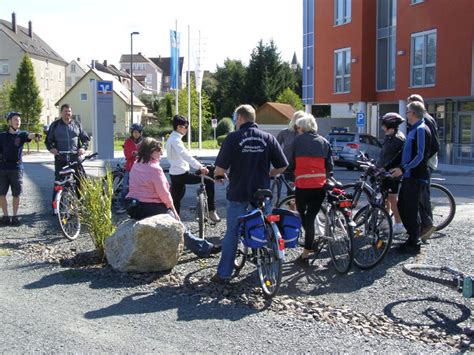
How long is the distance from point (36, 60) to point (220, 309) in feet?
279

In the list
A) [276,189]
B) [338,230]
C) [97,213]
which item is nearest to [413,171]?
[338,230]

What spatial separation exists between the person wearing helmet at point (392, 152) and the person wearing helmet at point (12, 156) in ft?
17.7

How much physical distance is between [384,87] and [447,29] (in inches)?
250

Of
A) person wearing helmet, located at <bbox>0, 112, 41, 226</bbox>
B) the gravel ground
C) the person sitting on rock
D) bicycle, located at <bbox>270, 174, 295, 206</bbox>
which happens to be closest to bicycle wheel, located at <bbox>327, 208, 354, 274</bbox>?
the gravel ground

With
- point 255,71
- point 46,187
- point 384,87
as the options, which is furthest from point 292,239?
point 255,71

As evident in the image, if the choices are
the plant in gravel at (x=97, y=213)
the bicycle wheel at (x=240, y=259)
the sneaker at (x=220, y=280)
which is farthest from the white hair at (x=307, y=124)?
the plant in gravel at (x=97, y=213)

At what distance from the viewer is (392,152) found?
26.4 ft

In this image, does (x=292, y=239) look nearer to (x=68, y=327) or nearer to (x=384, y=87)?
(x=68, y=327)

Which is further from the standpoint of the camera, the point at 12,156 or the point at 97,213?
the point at 12,156

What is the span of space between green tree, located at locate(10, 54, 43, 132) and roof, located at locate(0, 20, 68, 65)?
2319cm

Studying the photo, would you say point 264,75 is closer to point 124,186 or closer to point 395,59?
point 395,59

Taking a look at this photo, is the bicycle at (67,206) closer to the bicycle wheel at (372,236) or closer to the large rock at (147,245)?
the large rock at (147,245)

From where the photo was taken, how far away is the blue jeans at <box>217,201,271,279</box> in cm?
607

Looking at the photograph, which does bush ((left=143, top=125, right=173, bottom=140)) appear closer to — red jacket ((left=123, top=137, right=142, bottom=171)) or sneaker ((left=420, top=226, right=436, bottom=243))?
red jacket ((left=123, top=137, right=142, bottom=171))
